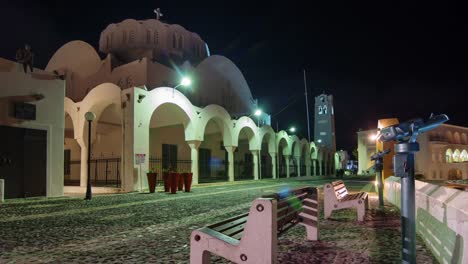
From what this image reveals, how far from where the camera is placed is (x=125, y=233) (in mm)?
6078

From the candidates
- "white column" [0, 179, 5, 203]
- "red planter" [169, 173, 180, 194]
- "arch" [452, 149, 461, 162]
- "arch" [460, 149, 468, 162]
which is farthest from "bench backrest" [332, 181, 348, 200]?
"arch" [460, 149, 468, 162]

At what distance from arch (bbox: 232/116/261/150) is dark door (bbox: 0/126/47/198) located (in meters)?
14.3

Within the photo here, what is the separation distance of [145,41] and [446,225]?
101ft

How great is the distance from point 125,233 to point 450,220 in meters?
4.88

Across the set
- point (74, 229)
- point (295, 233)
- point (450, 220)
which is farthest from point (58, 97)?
point (450, 220)

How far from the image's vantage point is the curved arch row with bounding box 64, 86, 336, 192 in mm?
17375

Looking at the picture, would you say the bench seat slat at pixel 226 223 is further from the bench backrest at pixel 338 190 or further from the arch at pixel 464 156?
the arch at pixel 464 156

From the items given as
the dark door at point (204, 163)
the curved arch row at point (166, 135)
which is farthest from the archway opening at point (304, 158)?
the dark door at point (204, 163)

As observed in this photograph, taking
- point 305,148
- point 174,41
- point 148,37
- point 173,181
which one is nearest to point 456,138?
point 305,148

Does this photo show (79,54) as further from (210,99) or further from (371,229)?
(371,229)

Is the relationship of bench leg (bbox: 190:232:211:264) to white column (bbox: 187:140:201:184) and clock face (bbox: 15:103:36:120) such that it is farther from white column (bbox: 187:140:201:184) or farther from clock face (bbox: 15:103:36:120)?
white column (bbox: 187:140:201:184)

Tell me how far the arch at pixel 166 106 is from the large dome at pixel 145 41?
32.2 ft

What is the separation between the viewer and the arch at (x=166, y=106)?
704 inches

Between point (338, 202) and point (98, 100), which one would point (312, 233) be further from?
point (98, 100)
